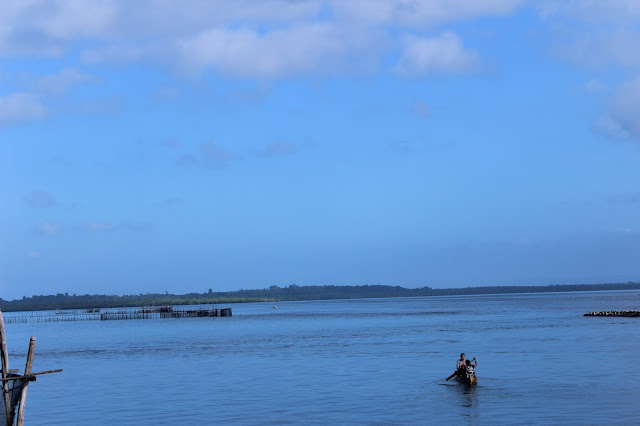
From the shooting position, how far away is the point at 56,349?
249ft

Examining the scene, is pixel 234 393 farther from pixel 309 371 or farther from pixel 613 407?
pixel 613 407

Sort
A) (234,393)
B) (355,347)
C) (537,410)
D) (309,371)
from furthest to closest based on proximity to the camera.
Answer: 1. (355,347)
2. (309,371)
3. (234,393)
4. (537,410)

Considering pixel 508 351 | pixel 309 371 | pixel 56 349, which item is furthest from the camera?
pixel 56 349

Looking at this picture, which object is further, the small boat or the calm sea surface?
the small boat

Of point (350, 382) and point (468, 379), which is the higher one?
point (468, 379)

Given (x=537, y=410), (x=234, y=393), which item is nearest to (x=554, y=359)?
(x=537, y=410)

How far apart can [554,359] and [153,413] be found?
27422 millimetres

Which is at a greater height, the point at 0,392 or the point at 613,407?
the point at 0,392

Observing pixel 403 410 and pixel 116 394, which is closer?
pixel 403 410

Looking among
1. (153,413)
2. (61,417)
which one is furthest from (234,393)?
(61,417)

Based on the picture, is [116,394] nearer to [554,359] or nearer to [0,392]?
[0,392]

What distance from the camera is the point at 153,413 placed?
110 feet

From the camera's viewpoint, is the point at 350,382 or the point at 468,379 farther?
the point at 350,382

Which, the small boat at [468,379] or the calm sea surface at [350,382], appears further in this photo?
the small boat at [468,379]
